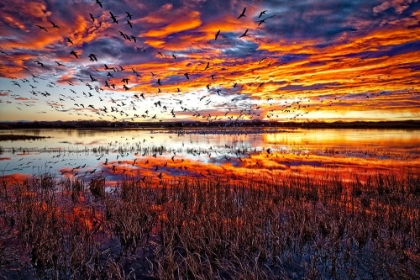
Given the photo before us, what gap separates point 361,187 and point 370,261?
903cm

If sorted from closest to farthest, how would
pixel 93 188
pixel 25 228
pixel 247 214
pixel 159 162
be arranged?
pixel 25 228, pixel 247 214, pixel 93 188, pixel 159 162

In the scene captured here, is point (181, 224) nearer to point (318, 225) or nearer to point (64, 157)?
point (318, 225)

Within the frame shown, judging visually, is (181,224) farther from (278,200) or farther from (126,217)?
(278,200)

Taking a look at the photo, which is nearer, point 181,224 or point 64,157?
point 181,224

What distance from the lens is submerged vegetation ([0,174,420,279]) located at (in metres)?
7.31

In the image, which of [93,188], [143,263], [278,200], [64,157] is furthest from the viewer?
[64,157]

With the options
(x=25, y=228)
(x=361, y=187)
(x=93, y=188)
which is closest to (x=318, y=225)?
(x=361, y=187)

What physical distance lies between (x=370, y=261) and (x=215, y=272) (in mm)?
4210

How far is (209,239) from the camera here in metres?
8.60

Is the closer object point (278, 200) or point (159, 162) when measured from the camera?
point (278, 200)

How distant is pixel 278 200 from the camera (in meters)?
13.3

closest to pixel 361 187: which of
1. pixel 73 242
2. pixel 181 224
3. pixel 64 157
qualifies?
pixel 181 224

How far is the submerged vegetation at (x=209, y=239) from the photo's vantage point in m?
7.31

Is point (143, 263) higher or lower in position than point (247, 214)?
lower
